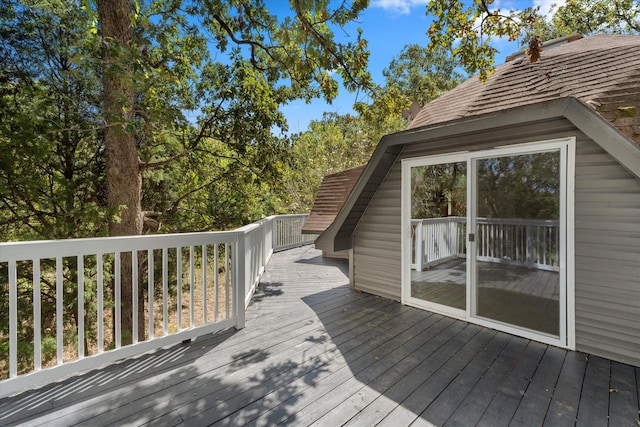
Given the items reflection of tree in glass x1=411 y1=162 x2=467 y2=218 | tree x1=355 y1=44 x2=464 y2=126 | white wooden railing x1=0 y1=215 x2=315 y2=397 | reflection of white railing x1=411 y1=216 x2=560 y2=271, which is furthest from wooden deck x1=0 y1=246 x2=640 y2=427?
tree x1=355 y1=44 x2=464 y2=126

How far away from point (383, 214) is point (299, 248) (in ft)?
20.2

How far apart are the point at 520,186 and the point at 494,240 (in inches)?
27.7

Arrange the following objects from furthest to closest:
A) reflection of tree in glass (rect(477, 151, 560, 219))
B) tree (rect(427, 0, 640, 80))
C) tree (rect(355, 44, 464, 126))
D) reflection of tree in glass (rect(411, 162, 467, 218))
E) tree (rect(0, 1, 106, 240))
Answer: tree (rect(355, 44, 464, 126)) < tree (rect(0, 1, 106, 240)) < reflection of tree in glass (rect(411, 162, 467, 218)) < tree (rect(427, 0, 640, 80)) < reflection of tree in glass (rect(477, 151, 560, 219))

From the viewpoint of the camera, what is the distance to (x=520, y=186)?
11.2 feet

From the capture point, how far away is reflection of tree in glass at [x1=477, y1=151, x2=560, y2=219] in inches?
127

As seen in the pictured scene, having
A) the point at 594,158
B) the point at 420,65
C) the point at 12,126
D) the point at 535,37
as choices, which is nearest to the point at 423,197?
the point at 594,158

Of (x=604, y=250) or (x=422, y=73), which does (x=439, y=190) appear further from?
(x=422, y=73)

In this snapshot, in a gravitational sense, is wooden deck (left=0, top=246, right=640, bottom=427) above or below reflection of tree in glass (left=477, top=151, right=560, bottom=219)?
below

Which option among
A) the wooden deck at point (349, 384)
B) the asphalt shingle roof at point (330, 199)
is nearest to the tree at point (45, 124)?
the wooden deck at point (349, 384)

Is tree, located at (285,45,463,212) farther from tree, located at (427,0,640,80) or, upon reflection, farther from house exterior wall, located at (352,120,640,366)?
house exterior wall, located at (352,120,640,366)

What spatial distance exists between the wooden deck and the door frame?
18 centimetres

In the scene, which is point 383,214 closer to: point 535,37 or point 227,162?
point 535,37

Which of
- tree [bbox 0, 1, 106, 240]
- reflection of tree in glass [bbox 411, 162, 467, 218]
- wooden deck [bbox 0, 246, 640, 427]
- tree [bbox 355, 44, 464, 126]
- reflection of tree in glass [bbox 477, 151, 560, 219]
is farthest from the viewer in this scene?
tree [bbox 355, 44, 464, 126]

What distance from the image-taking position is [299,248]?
10.6 m
